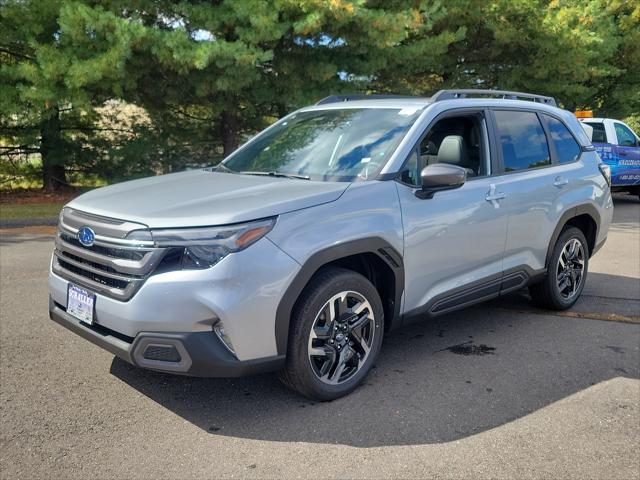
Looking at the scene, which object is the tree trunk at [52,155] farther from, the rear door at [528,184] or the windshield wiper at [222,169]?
the rear door at [528,184]

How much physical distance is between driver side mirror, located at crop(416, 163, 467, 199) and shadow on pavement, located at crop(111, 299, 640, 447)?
4.04ft

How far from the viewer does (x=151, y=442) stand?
3.07 meters

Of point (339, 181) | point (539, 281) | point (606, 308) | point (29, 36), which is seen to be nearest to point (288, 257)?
point (339, 181)

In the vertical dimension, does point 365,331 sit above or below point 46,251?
above

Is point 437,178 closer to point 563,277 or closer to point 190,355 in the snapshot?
point 190,355

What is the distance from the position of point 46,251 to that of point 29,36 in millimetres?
6137

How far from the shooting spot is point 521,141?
16.1ft

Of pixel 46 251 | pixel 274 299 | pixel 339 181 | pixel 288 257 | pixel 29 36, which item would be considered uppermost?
pixel 29 36

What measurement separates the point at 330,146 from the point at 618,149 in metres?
11.6

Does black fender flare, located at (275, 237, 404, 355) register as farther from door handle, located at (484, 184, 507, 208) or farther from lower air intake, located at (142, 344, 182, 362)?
door handle, located at (484, 184, 507, 208)

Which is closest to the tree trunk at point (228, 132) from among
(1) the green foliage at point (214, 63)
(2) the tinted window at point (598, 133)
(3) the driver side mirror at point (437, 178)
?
(1) the green foliage at point (214, 63)

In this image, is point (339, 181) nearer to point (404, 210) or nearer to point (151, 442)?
point (404, 210)

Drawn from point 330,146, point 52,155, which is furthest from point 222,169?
point 52,155

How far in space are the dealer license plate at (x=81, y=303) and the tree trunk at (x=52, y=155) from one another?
478 inches
